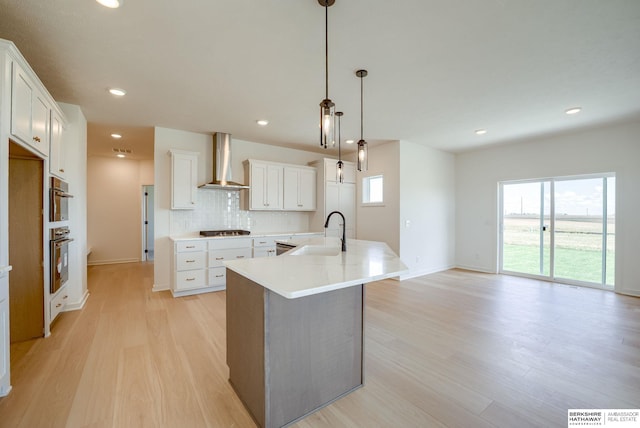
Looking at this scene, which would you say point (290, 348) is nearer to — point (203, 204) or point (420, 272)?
point (203, 204)

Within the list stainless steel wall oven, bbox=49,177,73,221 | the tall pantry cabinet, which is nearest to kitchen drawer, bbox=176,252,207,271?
stainless steel wall oven, bbox=49,177,73,221

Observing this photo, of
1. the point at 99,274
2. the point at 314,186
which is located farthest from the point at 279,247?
the point at 99,274

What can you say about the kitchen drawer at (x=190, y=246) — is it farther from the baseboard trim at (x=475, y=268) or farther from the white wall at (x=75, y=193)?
the baseboard trim at (x=475, y=268)

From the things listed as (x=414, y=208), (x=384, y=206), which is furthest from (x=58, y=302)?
(x=414, y=208)

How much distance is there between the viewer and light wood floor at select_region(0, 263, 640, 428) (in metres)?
1.69

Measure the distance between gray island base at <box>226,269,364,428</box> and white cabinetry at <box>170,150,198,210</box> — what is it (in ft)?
9.67

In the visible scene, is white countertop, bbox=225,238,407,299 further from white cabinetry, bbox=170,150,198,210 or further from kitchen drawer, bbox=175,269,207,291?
white cabinetry, bbox=170,150,198,210

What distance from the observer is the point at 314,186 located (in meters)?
5.71

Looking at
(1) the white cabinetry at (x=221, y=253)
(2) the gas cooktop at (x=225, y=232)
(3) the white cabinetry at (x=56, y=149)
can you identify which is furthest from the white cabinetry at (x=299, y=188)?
(3) the white cabinetry at (x=56, y=149)

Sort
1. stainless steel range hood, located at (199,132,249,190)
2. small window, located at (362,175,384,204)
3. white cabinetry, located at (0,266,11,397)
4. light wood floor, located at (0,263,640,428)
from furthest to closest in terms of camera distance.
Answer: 1. small window, located at (362,175,384,204)
2. stainless steel range hood, located at (199,132,249,190)
3. white cabinetry, located at (0,266,11,397)
4. light wood floor, located at (0,263,640,428)

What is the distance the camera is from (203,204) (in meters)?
4.83

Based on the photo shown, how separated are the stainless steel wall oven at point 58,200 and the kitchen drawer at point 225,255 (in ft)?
5.93

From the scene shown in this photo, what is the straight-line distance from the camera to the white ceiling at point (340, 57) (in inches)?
72.8

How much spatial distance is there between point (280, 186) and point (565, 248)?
5387mm
